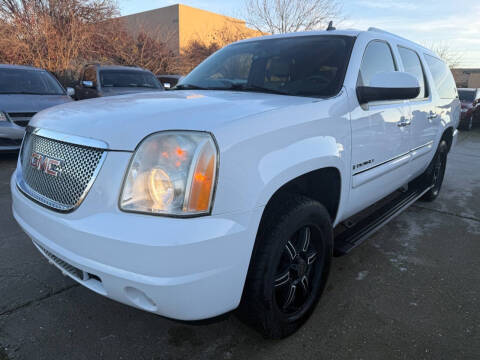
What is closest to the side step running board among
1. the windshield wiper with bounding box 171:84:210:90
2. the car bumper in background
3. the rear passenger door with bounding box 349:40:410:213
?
the rear passenger door with bounding box 349:40:410:213

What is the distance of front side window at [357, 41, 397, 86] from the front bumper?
154 cm

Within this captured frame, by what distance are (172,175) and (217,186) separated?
0.19 metres

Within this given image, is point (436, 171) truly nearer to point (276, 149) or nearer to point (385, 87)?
point (385, 87)

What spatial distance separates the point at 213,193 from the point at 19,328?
156 centimetres

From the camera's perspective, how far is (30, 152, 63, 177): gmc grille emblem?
178 centimetres

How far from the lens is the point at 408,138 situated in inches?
123

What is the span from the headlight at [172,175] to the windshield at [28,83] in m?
6.37

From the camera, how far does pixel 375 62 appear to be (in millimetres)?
2762

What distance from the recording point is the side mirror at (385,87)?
7.68 feet

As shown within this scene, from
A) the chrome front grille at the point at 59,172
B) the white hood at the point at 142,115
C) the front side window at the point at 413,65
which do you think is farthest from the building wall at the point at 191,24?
the chrome front grille at the point at 59,172

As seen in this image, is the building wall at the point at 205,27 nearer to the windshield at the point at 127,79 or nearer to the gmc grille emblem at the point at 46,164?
the windshield at the point at 127,79

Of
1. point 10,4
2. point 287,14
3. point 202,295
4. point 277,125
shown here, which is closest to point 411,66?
point 277,125

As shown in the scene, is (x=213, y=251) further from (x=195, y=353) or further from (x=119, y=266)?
(x=195, y=353)

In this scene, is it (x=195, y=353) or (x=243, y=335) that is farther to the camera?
(x=243, y=335)
